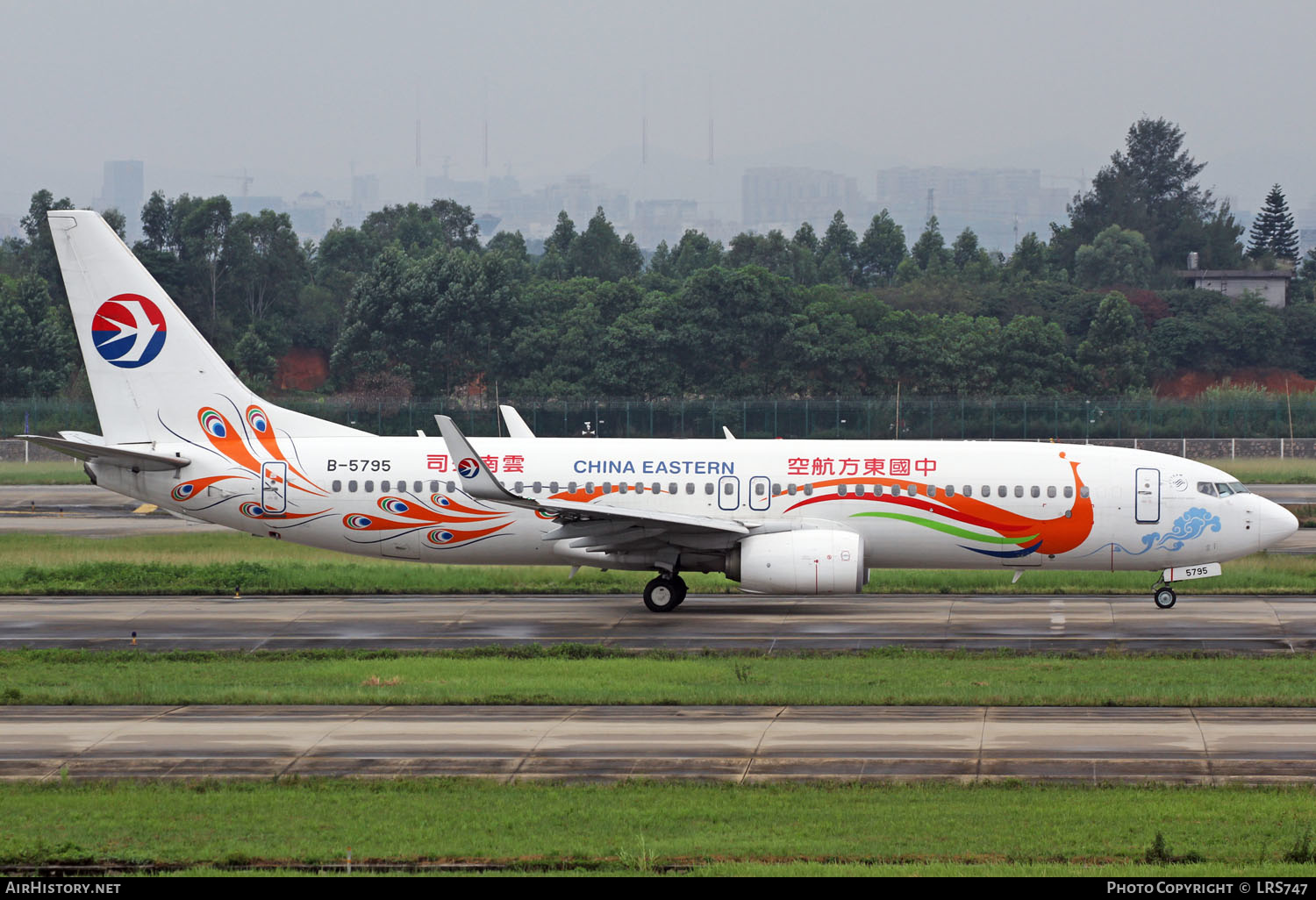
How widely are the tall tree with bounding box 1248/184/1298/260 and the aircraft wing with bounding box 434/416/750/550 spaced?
6719 inches

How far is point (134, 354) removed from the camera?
35562mm

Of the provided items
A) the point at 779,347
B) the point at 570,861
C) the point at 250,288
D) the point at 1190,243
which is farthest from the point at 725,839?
the point at 1190,243

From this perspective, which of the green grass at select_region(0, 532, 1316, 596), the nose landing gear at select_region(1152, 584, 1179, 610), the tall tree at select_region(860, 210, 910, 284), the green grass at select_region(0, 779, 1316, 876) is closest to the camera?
the green grass at select_region(0, 779, 1316, 876)

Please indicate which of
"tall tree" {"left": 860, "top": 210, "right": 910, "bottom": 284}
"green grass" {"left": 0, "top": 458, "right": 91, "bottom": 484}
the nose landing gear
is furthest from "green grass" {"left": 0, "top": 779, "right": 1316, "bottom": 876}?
"tall tree" {"left": 860, "top": 210, "right": 910, "bottom": 284}

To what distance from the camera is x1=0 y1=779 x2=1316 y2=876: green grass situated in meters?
15.0

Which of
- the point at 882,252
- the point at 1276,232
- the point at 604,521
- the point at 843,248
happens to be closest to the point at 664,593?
the point at 604,521

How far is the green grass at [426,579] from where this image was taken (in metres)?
38.2

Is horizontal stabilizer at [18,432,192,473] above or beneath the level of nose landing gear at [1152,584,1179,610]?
above

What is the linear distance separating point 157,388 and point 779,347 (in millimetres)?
67855

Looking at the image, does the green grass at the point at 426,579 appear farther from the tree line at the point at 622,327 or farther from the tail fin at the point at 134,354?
the tree line at the point at 622,327

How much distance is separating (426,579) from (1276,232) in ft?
577

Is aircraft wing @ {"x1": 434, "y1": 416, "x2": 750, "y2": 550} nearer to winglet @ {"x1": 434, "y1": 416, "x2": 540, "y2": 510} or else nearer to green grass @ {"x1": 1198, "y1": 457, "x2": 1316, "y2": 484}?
winglet @ {"x1": 434, "y1": 416, "x2": 540, "y2": 510}

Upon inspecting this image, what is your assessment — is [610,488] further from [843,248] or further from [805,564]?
[843,248]

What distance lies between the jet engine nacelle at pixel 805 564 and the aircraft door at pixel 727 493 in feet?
5.48
